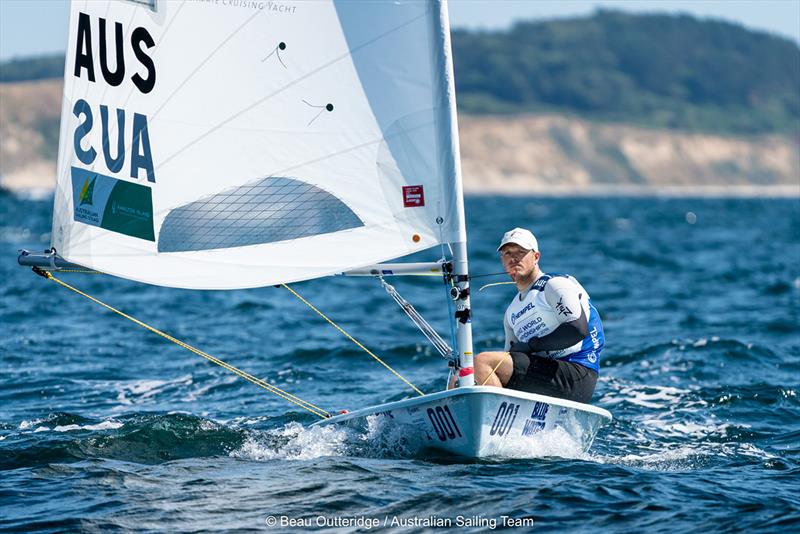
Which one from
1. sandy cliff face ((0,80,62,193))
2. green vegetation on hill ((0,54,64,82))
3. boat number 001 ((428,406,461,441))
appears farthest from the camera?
green vegetation on hill ((0,54,64,82))

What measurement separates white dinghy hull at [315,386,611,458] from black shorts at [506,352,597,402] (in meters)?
0.20

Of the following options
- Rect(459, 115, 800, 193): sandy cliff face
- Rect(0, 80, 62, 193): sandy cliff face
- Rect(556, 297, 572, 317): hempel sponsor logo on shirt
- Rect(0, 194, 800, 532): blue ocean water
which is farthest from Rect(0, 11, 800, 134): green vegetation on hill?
Rect(556, 297, 572, 317): hempel sponsor logo on shirt

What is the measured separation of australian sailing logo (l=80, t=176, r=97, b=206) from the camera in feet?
27.0

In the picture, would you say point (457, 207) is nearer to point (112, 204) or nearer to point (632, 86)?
point (112, 204)

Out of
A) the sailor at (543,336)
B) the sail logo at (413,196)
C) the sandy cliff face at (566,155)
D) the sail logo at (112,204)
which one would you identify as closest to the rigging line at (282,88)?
the sail logo at (112,204)

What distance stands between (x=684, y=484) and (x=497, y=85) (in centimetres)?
17498

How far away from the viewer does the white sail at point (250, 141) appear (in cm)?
791

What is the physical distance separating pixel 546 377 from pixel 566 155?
139166mm

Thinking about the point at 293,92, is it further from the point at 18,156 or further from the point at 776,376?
the point at 18,156

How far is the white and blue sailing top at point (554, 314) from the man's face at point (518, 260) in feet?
0.39

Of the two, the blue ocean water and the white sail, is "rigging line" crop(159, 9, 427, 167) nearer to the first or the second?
the white sail

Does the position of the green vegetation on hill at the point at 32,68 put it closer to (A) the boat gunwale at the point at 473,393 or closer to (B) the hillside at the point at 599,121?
(B) the hillside at the point at 599,121

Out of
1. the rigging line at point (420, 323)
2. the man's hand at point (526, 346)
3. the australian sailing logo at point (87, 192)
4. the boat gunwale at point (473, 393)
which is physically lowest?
the boat gunwale at point (473, 393)

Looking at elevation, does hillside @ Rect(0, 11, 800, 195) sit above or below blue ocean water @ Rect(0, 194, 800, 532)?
above
